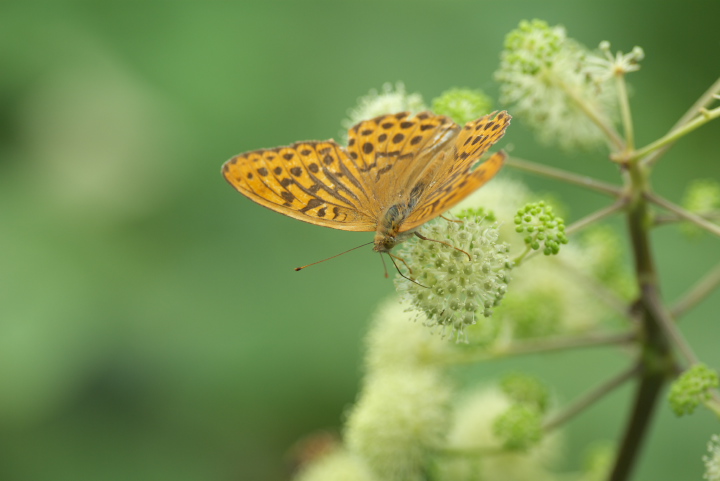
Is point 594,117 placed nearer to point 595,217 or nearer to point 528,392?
point 595,217

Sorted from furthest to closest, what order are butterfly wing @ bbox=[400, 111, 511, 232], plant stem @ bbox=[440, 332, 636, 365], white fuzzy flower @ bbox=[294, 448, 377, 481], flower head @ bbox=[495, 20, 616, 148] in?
white fuzzy flower @ bbox=[294, 448, 377, 481] < plant stem @ bbox=[440, 332, 636, 365] < flower head @ bbox=[495, 20, 616, 148] < butterfly wing @ bbox=[400, 111, 511, 232]

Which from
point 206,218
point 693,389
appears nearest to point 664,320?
point 693,389

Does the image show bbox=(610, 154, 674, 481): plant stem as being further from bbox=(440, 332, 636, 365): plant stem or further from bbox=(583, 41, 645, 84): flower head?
bbox=(583, 41, 645, 84): flower head

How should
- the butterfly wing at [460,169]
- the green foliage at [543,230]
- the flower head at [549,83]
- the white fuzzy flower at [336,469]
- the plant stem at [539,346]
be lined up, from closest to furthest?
1. the butterfly wing at [460,169]
2. the green foliage at [543,230]
3. the flower head at [549,83]
4. the plant stem at [539,346]
5. the white fuzzy flower at [336,469]

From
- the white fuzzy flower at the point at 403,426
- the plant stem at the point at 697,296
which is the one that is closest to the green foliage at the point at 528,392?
the white fuzzy flower at the point at 403,426

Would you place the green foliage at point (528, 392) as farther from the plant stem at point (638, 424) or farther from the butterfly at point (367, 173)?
the butterfly at point (367, 173)

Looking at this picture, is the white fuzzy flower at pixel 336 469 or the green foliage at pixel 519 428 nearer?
the green foliage at pixel 519 428

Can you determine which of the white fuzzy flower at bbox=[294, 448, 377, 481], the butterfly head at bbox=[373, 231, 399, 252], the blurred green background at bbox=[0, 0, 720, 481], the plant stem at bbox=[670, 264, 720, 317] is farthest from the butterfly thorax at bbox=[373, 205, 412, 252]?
the blurred green background at bbox=[0, 0, 720, 481]

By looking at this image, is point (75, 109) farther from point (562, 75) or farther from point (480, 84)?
point (562, 75)
